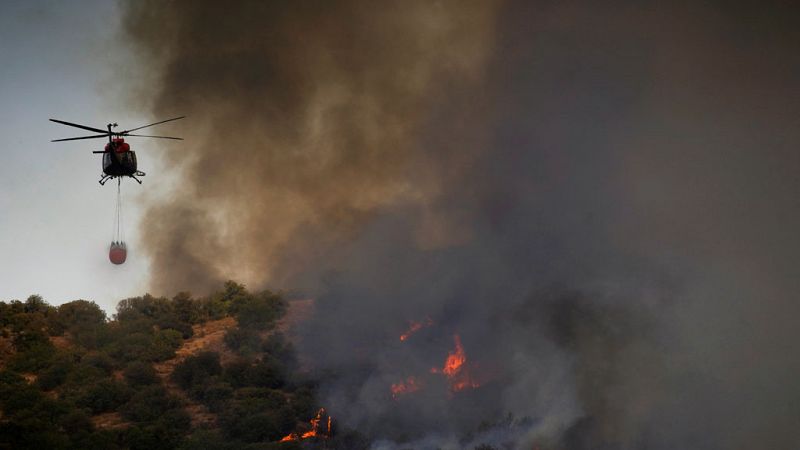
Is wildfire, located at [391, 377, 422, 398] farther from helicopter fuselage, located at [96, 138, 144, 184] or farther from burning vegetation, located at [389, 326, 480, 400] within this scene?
helicopter fuselage, located at [96, 138, 144, 184]

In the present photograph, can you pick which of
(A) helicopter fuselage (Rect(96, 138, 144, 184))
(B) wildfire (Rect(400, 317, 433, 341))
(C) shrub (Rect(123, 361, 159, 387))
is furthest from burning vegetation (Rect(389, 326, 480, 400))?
(A) helicopter fuselage (Rect(96, 138, 144, 184))

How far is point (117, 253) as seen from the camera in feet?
211

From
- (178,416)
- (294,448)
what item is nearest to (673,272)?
(294,448)

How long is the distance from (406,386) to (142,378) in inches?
578

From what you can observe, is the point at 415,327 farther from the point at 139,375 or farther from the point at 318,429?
the point at 139,375

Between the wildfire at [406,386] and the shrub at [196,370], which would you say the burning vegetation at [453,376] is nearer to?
the wildfire at [406,386]

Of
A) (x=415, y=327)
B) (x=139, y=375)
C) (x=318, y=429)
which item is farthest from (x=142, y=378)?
(x=415, y=327)

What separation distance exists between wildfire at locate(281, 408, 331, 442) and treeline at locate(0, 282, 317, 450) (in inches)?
22.5

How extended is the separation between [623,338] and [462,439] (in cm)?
1105

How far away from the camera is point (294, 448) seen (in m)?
44.0

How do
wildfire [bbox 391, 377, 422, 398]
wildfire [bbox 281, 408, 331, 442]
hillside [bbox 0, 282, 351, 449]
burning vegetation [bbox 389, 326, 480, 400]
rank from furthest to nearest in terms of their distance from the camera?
1. burning vegetation [bbox 389, 326, 480, 400]
2. wildfire [bbox 391, 377, 422, 398]
3. wildfire [bbox 281, 408, 331, 442]
4. hillside [bbox 0, 282, 351, 449]

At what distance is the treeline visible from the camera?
4566 cm

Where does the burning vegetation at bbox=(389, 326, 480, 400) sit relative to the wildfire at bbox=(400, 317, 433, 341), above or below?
below

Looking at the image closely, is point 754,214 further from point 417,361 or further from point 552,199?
point 417,361
